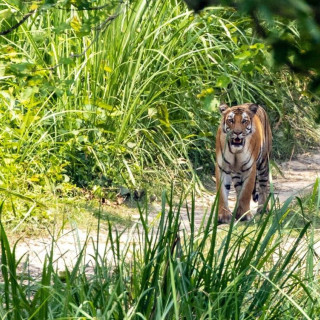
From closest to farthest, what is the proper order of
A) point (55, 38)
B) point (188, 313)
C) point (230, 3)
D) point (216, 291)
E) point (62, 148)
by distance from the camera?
point (230, 3), point (188, 313), point (216, 291), point (62, 148), point (55, 38)

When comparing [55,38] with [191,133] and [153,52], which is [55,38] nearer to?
[153,52]

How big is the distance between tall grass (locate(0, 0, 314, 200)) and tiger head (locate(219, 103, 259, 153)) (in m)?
0.22

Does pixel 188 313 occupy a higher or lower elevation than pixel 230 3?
lower

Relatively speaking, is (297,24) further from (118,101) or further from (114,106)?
(118,101)

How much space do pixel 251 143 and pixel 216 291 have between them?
474cm

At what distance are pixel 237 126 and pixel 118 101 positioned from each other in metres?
1.60

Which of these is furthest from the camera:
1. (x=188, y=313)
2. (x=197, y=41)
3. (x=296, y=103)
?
(x=296, y=103)

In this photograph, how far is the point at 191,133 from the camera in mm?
10086

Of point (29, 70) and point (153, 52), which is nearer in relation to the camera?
point (29, 70)

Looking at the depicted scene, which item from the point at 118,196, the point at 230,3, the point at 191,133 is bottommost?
the point at 118,196

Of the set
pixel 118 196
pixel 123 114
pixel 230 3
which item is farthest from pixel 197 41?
pixel 230 3

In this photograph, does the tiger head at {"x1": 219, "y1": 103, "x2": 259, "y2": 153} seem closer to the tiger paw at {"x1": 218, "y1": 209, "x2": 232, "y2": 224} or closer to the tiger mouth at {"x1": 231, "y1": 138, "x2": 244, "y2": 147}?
the tiger mouth at {"x1": 231, "y1": 138, "x2": 244, "y2": 147}

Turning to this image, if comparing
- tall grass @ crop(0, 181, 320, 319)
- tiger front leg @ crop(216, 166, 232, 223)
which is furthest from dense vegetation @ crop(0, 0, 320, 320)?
tall grass @ crop(0, 181, 320, 319)

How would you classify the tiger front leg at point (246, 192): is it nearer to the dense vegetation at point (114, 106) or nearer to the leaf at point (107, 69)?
the dense vegetation at point (114, 106)
